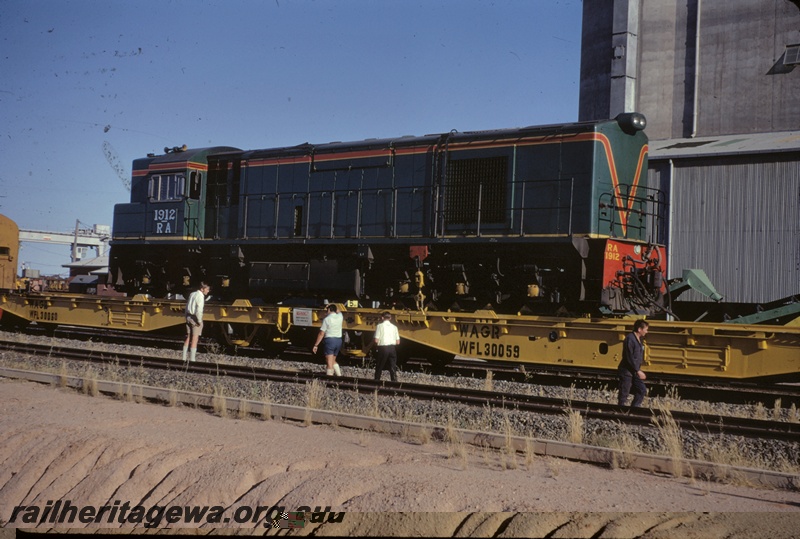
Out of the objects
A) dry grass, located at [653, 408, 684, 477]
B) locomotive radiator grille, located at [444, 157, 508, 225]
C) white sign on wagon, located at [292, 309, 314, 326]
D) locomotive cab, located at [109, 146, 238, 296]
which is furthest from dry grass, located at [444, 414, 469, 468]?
locomotive cab, located at [109, 146, 238, 296]

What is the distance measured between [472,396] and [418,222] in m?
4.91

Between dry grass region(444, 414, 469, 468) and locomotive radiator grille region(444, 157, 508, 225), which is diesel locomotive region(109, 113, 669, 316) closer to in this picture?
locomotive radiator grille region(444, 157, 508, 225)

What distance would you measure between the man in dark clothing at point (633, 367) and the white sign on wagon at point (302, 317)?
707 centimetres

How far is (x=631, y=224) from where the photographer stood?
14.5 metres

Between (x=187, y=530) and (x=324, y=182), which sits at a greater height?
(x=324, y=182)

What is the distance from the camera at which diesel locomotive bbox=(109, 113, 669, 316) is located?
13.7 metres

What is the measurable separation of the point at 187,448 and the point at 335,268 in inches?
321

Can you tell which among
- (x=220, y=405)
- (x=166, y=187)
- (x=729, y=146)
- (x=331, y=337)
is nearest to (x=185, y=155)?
(x=166, y=187)

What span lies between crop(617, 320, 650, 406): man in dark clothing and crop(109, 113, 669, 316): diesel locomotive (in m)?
2.30

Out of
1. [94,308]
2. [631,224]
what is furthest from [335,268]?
[94,308]

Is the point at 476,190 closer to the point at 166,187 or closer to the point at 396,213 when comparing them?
the point at 396,213

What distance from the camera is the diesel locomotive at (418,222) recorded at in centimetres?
1373

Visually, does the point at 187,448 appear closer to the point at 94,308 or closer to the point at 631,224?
the point at 631,224

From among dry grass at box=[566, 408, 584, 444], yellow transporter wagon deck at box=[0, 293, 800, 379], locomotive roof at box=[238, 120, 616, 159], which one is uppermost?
locomotive roof at box=[238, 120, 616, 159]
